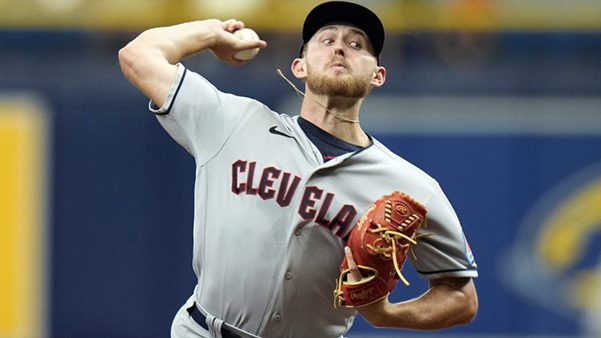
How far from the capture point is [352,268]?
150 inches

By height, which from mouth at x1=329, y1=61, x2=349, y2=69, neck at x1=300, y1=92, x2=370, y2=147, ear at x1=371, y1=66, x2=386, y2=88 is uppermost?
mouth at x1=329, y1=61, x2=349, y2=69

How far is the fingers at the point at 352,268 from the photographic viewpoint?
150 inches

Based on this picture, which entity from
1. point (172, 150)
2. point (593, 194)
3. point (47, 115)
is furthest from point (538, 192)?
point (47, 115)

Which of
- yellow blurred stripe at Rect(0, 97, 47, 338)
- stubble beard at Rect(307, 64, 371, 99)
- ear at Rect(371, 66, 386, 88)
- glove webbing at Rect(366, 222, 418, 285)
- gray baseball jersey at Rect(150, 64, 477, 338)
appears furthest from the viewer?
yellow blurred stripe at Rect(0, 97, 47, 338)

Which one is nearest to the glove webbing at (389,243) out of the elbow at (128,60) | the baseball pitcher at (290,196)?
the baseball pitcher at (290,196)

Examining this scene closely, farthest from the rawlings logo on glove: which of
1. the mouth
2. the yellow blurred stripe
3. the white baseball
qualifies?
the yellow blurred stripe

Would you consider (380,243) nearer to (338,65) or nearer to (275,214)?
(275,214)

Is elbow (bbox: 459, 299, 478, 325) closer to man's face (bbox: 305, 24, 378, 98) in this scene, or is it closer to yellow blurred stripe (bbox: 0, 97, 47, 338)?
man's face (bbox: 305, 24, 378, 98)

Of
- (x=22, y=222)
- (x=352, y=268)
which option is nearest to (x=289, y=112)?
(x=22, y=222)

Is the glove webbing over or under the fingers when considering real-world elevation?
over

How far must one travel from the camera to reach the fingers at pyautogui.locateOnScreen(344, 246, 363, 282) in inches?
150

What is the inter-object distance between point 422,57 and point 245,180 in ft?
13.9

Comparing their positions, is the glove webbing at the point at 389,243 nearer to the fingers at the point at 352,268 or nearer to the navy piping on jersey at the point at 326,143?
the fingers at the point at 352,268

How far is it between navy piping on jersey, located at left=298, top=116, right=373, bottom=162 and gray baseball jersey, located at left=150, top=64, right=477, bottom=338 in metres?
0.04
